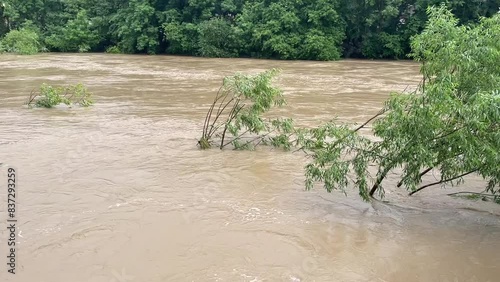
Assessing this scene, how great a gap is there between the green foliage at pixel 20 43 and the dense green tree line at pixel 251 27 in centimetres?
33

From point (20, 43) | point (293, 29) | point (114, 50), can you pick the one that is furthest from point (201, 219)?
point (114, 50)

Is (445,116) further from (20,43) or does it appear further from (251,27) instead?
(20,43)

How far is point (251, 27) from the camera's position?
35094 millimetres

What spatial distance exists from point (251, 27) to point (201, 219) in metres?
29.6

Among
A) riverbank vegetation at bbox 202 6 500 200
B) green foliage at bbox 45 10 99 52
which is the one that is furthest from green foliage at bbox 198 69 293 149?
green foliage at bbox 45 10 99 52

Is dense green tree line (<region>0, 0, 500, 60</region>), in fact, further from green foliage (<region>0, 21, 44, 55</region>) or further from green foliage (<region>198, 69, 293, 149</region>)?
green foliage (<region>198, 69, 293, 149</region>)

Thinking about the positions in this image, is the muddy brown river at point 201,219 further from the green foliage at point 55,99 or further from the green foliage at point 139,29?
the green foliage at point 139,29

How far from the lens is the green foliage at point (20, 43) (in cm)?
3700

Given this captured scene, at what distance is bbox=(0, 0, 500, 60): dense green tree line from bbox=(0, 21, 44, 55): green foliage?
0.33m

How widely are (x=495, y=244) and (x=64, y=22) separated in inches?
1723

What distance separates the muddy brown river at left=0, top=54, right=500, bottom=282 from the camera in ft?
17.9

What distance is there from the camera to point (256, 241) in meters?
6.09

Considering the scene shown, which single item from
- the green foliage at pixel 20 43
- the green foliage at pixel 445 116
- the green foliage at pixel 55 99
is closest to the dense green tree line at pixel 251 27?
the green foliage at pixel 20 43

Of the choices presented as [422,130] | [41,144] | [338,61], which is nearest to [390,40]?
[338,61]
